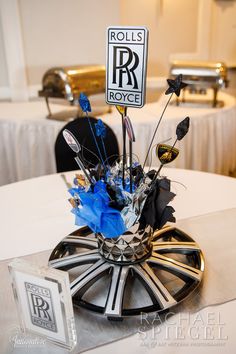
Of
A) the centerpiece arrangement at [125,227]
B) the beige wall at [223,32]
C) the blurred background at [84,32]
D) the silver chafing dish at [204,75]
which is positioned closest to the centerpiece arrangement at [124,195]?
the centerpiece arrangement at [125,227]

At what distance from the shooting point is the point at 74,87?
188 centimetres

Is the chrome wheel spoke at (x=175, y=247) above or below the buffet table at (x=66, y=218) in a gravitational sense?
above

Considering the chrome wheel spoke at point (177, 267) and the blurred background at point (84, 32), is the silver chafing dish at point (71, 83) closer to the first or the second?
the blurred background at point (84, 32)

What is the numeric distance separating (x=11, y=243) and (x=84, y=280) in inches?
11.3

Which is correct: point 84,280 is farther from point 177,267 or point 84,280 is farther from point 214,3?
point 214,3

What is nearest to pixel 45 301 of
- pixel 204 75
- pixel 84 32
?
pixel 204 75

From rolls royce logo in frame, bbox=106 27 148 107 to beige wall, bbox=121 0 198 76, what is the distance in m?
2.33

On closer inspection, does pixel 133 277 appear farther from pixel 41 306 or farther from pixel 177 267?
pixel 41 306

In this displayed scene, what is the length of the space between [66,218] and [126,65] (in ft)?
1.74

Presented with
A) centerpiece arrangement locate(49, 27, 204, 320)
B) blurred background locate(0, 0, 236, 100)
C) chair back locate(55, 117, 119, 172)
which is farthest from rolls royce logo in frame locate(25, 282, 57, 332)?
blurred background locate(0, 0, 236, 100)

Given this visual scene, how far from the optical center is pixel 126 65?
59 centimetres

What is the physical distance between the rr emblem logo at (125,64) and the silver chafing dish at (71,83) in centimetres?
130

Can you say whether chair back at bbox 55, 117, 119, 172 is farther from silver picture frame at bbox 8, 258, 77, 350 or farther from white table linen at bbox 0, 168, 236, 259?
silver picture frame at bbox 8, 258, 77, 350

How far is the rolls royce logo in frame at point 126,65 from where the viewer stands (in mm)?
571
